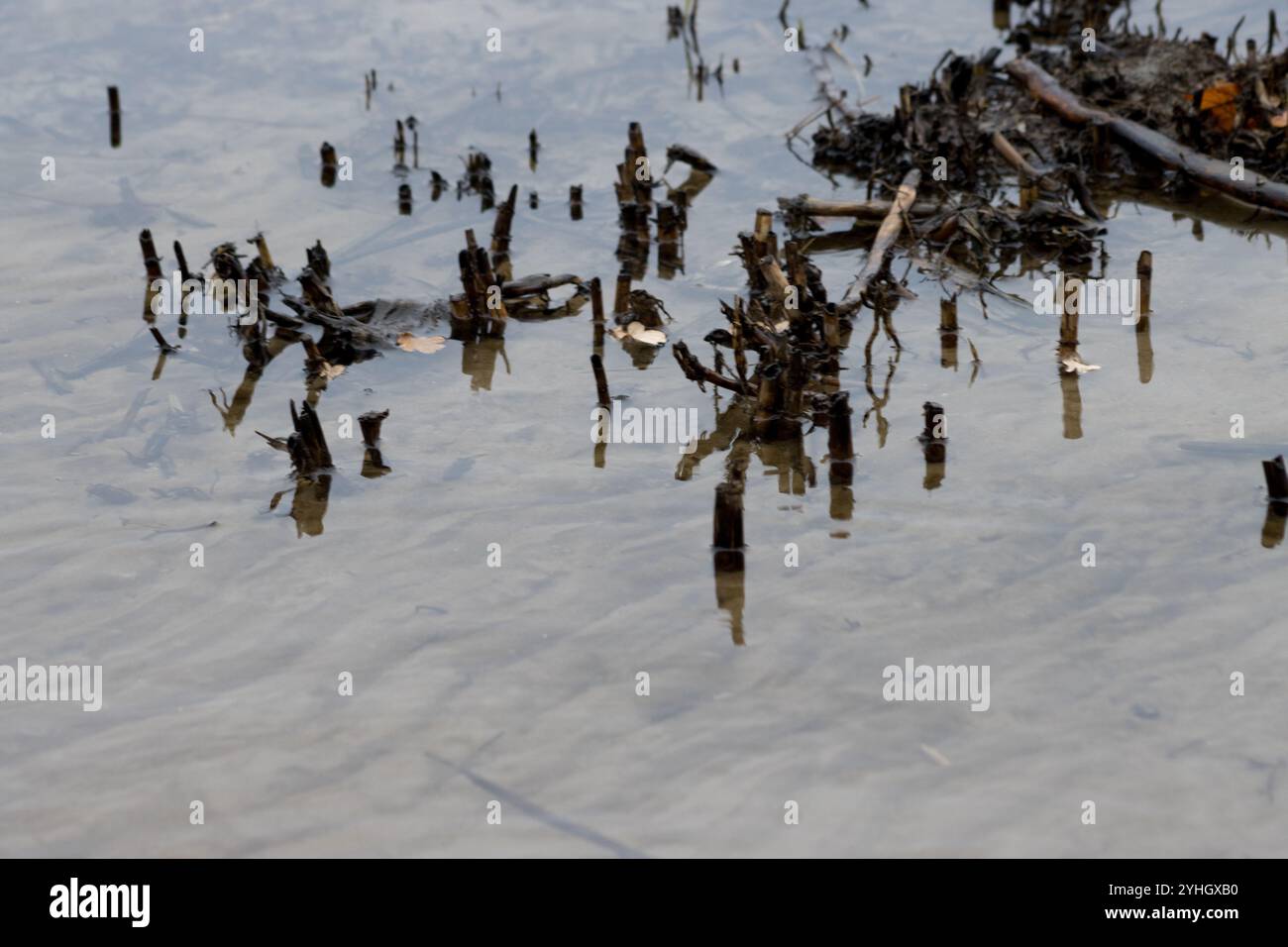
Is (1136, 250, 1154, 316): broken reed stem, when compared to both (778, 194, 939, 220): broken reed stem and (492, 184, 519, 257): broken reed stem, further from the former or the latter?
(492, 184, 519, 257): broken reed stem

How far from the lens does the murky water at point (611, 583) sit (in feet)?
12.8

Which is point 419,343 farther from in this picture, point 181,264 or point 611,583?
point 611,583

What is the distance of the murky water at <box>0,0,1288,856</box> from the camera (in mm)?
3900

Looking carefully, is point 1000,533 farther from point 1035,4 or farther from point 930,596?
point 1035,4

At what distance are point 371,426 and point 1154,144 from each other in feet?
18.6

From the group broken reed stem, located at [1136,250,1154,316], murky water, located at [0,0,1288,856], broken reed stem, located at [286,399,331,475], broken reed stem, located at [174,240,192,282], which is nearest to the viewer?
murky water, located at [0,0,1288,856]

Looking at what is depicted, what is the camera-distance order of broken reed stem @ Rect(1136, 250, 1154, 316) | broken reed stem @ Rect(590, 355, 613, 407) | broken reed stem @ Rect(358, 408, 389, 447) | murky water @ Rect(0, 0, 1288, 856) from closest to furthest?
murky water @ Rect(0, 0, 1288, 856), broken reed stem @ Rect(358, 408, 389, 447), broken reed stem @ Rect(590, 355, 613, 407), broken reed stem @ Rect(1136, 250, 1154, 316)

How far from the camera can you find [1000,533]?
5.08m

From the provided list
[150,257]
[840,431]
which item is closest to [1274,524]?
[840,431]

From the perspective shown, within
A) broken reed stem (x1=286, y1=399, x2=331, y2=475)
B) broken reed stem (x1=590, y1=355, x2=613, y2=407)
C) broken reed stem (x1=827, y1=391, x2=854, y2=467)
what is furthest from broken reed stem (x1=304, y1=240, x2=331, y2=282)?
broken reed stem (x1=827, y1=391, x2=854, y2=467)

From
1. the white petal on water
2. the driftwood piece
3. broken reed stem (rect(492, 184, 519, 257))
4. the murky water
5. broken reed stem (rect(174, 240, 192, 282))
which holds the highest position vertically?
the driftwood piece

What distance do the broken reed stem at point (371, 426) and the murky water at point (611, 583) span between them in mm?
132

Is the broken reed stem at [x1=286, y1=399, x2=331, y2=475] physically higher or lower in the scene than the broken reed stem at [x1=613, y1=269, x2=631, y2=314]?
lower

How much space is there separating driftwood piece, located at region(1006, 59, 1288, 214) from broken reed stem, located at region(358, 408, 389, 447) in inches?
214
